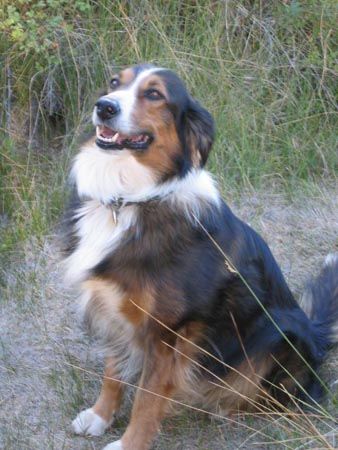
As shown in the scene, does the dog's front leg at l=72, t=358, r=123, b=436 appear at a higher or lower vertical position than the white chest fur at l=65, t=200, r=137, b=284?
lower

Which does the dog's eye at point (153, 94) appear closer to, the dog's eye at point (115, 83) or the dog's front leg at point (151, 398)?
the dog's eye at point (115, 83)

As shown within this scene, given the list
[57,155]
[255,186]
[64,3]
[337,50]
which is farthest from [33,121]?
[337,50]

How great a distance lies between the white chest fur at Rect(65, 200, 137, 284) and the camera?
10.7 ft

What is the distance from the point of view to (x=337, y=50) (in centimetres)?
592

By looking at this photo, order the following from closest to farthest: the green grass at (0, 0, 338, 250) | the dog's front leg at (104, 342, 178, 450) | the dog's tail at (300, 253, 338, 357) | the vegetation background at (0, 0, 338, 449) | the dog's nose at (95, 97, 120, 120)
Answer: the dog's nose at (95, 97, 120, 120) < the dog's front leg at (104, 342, 178, 450) < the dog's tail at (300, 253, 338, 357) < the vegetation background at (0, 0, 338, 449) < the green grass at (0, 0, 338, 250)

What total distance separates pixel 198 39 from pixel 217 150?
0.95 metres

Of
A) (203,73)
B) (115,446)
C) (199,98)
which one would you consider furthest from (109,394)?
(203,73)

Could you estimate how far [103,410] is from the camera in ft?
11.6

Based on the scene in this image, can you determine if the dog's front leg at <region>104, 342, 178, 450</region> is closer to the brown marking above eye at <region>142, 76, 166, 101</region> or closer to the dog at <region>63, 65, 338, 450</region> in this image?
the dog at <region>63, 65, 338, 450</region>

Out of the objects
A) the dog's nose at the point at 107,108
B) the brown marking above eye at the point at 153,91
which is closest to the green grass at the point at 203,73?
the brown marking above eye at the point at 153,91

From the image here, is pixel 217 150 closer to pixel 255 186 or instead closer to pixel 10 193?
pixel 255 186

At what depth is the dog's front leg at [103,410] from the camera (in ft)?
11.5

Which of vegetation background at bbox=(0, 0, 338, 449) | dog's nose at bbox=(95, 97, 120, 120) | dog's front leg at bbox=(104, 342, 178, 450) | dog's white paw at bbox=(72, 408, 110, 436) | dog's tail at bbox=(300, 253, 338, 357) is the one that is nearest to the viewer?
dog's nose at bbox=(95, 97, 120, 120)

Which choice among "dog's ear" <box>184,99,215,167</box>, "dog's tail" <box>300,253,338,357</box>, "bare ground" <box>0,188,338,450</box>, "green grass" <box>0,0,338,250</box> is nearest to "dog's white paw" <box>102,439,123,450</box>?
"bare ground" <box>0,188,338,450</box>
